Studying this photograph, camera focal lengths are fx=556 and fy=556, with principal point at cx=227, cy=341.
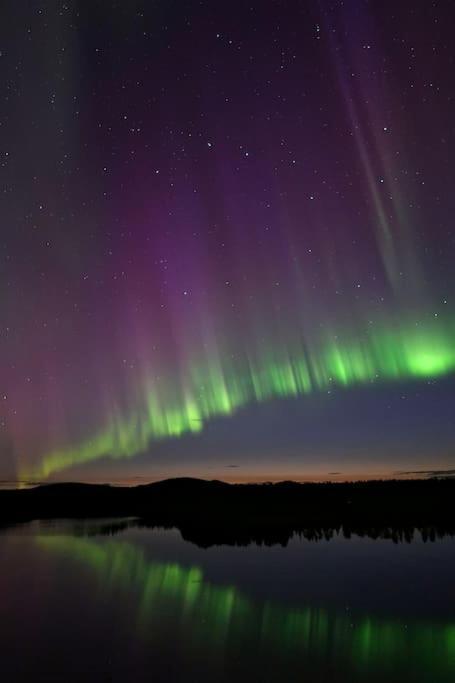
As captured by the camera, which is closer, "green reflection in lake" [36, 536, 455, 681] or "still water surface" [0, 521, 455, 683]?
"still water surface" [0, 521, 455, 683]

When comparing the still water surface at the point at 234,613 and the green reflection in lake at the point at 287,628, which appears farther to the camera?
the green reflection in lake at the point at 287,628

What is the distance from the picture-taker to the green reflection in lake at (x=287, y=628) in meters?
11.4

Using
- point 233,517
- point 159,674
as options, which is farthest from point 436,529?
point 159,674

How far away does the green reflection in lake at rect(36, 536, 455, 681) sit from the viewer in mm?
11352

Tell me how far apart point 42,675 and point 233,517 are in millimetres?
34206

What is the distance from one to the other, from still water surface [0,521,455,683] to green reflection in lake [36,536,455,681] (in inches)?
1.5

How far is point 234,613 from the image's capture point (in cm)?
1550

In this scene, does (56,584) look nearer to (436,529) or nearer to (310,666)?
(310,666)

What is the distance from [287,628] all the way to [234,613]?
2112 mm

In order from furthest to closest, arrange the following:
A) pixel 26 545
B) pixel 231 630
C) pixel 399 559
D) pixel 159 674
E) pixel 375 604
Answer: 1. pixel 26 545
2. pixel 399 559
3. pixel 375 604
4. pixel 231 630
5. pixel 159 674

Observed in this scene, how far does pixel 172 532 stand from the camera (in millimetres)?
37562

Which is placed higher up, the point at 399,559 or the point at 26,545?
the point at 26,545

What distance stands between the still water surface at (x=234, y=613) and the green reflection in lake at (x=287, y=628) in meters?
0.04

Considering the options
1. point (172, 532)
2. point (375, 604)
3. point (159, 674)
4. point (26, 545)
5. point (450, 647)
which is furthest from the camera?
point (172, 532)
